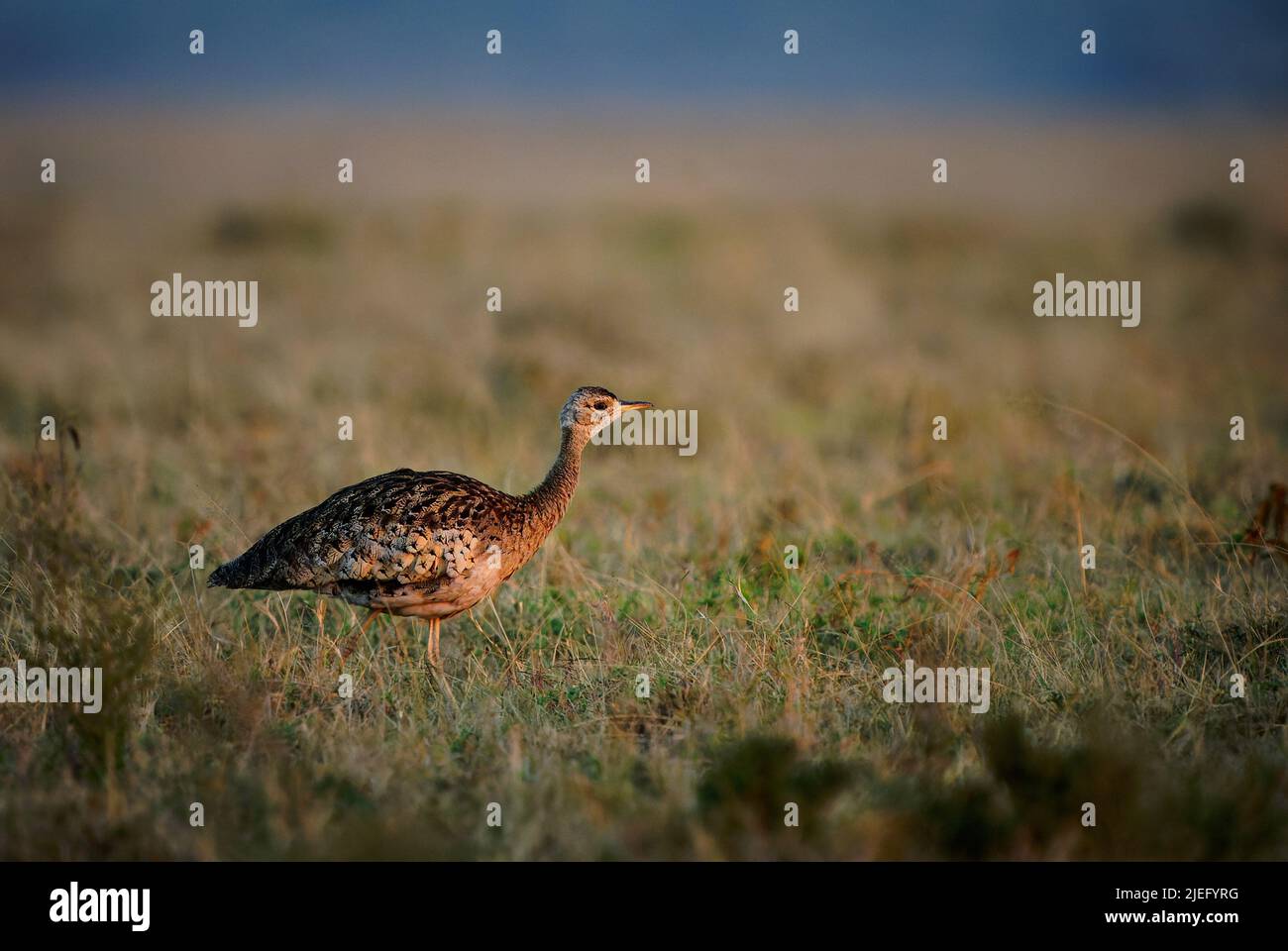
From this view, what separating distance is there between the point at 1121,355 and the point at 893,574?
814 centimetres

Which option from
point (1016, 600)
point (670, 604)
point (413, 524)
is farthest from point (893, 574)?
point (413, 524)

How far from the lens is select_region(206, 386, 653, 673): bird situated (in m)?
6.39

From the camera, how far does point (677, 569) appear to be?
26.0ft

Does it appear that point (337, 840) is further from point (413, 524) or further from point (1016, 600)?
point (1016, 600)

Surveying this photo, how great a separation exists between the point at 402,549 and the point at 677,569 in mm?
2067

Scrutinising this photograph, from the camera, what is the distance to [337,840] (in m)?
4.73
